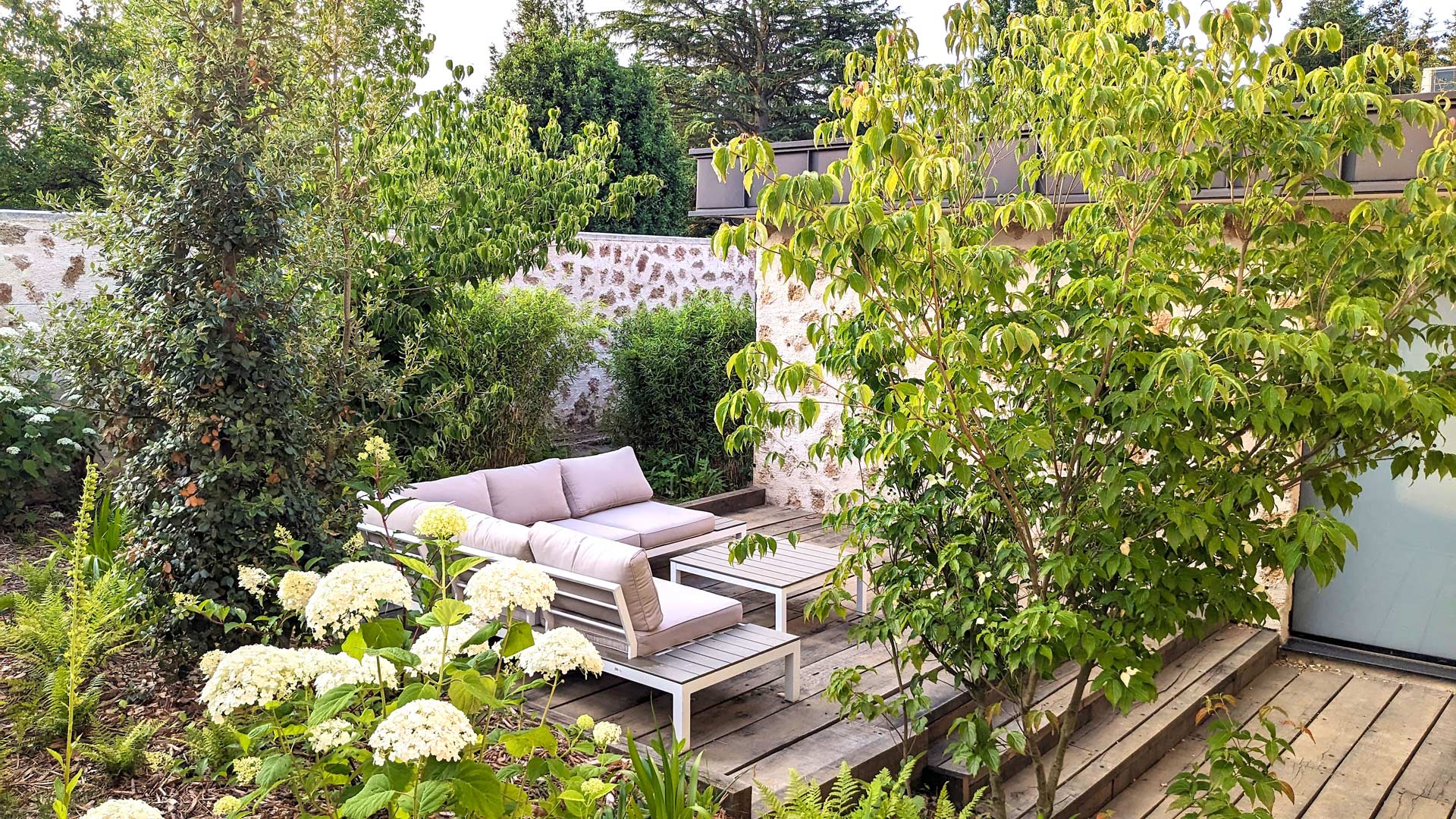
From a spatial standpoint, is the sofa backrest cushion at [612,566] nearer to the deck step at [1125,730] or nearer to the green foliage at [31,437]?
the deck step at [1125,730]

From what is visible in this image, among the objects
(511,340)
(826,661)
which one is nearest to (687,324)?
(511,340)

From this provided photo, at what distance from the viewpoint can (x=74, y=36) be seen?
43.1ft

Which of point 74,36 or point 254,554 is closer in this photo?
point 254,554

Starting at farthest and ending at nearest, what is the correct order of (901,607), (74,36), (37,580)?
(74,36) → (37,580) → (901,607)

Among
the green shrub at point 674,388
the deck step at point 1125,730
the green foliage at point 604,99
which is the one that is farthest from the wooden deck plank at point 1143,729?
the green foliage at point 604,99

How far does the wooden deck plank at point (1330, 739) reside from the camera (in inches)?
172


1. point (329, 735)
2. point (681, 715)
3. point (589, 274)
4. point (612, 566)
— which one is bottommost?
point (681, 715)

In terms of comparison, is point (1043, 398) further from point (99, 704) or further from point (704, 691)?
point (99, 704)

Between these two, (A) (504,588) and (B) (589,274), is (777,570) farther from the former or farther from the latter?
(B) (589,274)

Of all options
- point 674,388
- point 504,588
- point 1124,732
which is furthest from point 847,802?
point 674,388

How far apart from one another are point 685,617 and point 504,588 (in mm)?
2343

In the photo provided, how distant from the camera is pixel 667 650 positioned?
Answer: 4.38 m

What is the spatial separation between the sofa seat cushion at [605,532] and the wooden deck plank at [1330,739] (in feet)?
11.5

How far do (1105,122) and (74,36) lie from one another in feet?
47.8
